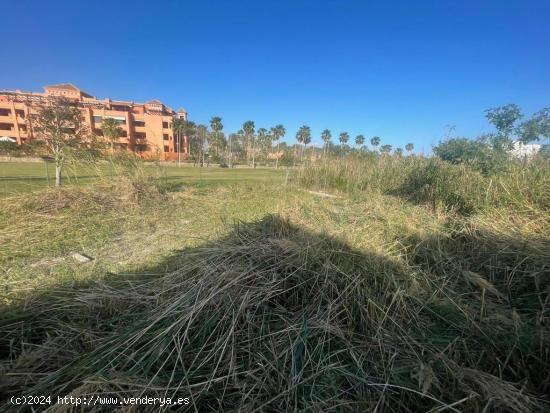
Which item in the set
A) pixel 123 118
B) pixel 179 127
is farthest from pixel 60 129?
pixel 123 118

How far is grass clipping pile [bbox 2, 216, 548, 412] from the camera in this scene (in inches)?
42.8

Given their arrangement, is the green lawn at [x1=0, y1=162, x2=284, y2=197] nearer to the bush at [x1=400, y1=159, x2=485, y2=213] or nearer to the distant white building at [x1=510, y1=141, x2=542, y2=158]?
the bush at [x1=400, y1=159, x2=485, y2=213]

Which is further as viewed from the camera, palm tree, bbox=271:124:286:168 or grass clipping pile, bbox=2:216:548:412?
palm tree, bbox=271:124:286:168

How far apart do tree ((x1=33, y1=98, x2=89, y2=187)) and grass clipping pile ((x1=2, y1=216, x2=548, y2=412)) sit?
7066 millimetres

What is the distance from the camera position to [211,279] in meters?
1.71

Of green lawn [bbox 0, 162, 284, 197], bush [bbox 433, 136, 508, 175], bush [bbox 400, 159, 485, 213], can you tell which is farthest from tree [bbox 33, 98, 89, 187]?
bush [bbox 433, 136, 508, 175]

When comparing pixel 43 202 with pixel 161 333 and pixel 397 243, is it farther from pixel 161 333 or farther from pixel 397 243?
pixel 397 243

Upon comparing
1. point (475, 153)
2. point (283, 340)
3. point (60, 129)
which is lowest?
point (283, 340)

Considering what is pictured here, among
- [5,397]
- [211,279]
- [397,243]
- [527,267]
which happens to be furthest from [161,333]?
[527,267]

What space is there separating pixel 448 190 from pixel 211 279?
5.28 metres

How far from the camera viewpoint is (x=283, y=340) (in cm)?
137

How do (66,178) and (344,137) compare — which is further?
(344,137)

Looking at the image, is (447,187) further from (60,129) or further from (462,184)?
(60,129)

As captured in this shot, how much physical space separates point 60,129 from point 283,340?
948 cm
